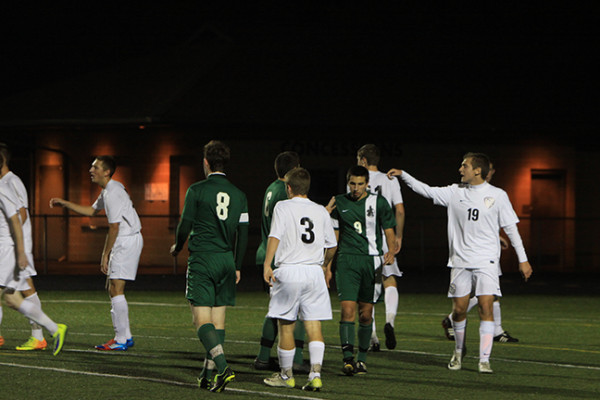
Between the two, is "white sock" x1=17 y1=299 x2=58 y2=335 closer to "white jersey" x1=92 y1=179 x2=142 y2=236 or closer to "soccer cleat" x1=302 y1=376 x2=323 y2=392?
"white jersey" x1=92 y1=179 x2=142 y2=236

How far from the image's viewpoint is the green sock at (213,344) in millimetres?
9422

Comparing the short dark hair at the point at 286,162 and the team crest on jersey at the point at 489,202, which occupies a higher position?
the short dark hair at the point at 286,162

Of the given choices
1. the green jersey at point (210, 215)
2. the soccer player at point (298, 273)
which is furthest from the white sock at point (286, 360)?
the green jersey at point (210, 215)

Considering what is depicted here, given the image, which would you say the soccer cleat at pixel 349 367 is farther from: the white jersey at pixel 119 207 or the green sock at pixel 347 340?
the white jersey at pixel 119 207

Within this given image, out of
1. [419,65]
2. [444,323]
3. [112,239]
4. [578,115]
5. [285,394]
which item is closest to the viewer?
[285,394]

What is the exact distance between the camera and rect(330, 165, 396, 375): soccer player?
10.9 metres

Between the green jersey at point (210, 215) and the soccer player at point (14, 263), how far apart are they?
106 inches

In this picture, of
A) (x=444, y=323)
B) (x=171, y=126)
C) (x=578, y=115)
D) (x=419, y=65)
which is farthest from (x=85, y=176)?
(x=444, y=323)

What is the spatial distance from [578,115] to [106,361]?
22373mm

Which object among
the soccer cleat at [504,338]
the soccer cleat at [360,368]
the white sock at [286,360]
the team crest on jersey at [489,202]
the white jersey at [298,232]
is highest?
the team crest on jersey at [489,202]

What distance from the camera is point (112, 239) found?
1246 cm

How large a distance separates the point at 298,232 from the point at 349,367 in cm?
172

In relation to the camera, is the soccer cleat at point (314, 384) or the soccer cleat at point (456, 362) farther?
the soccer cleat at point (456, 362)

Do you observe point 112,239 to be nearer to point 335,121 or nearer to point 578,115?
point 335,121
